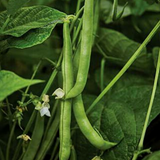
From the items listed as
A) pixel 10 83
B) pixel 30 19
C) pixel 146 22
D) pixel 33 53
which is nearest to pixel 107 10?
pixel 146 22

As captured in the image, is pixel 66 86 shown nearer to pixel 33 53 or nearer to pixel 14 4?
pixel 14 4

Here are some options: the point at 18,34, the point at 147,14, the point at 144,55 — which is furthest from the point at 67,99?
the point at 147,14

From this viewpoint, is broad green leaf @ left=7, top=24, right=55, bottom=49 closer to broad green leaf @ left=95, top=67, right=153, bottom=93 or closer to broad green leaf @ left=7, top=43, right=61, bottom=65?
broad green leaf @ left=95, top=67, right=153, bottom=93

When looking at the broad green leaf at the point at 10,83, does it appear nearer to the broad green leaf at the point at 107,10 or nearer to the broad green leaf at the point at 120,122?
the broad green leaf at the point at 120,122

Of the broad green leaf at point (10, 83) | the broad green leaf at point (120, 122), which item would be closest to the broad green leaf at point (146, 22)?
the broad green leaf at point (120, 122)

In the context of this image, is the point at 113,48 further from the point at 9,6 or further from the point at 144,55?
the point at 9,6

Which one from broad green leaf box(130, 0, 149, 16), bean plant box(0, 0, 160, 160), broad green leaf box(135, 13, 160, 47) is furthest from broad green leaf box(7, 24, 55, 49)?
broad green leaf box(135, 13, 160, 47)
